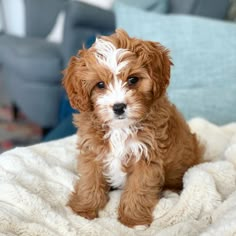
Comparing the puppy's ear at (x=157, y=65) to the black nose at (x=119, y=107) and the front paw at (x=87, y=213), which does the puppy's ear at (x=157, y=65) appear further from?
the front paw at (x=87, y=213)

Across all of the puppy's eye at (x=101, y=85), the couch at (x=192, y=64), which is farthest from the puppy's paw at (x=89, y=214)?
the couch at (x=192, y=64)

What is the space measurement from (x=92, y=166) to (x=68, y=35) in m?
2.20

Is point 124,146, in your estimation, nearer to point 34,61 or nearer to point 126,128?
point 126,128

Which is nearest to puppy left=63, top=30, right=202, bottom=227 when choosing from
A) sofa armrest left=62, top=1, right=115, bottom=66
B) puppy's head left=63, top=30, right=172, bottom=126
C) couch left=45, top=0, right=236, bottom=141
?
puppy's head left=63, top=30, right=172, bottom=126

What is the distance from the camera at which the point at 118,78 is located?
58.1 inches

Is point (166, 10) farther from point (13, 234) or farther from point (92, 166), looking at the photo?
point (13, 234)

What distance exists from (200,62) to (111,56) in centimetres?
130

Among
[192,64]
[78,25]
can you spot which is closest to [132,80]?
[192,64]

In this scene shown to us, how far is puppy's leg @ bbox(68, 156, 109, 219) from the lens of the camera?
1649mm

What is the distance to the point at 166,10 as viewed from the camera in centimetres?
387

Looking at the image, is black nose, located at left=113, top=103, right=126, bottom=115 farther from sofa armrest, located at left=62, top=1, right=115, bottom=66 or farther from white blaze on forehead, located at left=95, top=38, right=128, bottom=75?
sofa armrest, located at left=62, top=1, right=115, bottom=66

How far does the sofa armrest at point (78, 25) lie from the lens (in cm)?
364

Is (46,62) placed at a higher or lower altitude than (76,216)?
lower

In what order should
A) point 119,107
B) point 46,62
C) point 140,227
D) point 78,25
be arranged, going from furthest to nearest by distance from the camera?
point 46,62
point 78,25
point 140,227
point 119,107
